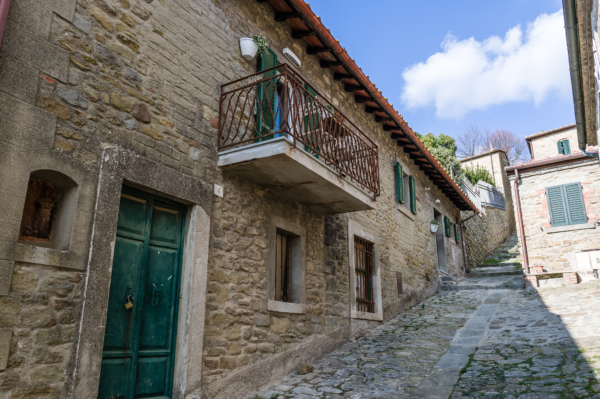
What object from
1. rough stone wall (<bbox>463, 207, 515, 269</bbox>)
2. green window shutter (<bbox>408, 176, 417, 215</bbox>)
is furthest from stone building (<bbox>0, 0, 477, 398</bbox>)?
rough stone wall (<bbox>463, 207, 515, 269</bbox>)

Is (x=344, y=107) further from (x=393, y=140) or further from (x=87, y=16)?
(x=87, y=16)

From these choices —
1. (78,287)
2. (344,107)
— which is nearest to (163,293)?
(78,287)

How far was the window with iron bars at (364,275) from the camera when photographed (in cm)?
866

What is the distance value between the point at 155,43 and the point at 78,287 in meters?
2.68

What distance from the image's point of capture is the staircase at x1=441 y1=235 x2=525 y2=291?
1305 cm

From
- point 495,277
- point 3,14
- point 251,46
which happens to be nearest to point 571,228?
point 495,277

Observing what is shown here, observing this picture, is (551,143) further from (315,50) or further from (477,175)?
(315,50)

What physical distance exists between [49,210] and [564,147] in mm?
22839

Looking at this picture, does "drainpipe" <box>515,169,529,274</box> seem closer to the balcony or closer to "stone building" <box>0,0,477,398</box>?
"stone building" <box>0,0,477,398</box>

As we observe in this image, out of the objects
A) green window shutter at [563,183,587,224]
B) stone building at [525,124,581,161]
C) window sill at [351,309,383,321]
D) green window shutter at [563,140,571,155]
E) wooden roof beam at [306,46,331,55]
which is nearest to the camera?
wooden roof beam at [306,46,331,55]

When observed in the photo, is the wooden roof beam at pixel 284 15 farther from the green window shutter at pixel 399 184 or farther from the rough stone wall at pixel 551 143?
the rough stone wall at pixel 551 143

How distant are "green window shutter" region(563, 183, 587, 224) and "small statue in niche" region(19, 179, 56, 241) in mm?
15094

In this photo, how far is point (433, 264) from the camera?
13.3m

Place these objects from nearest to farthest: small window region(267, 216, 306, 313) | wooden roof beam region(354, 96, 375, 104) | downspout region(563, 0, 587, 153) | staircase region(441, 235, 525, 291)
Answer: small window region(267, 216, 306, 313), downspout region(563, 0, 587, 153), wooden roof beam region(354, 96, 375, 104), staircase region(441, 235, 525, 291)
